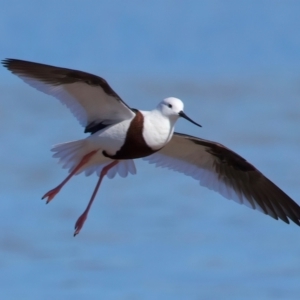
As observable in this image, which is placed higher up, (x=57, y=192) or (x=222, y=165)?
(x=222, y=165)

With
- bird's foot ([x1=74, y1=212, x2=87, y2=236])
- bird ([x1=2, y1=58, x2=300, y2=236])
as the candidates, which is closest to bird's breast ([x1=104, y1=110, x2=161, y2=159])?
bird ([x1=2, y1=58, x2=300, y2=236])

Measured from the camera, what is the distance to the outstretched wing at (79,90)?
1320 cm

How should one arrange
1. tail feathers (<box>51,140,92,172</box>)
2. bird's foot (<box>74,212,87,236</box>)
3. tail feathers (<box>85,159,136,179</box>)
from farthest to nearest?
tail feathers (<box>85,159,136,179</box>) < bird's foot (<box>74,212,87,236</box>) < tail feathers (<box>51,140,92,172</box>)

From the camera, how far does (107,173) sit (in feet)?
48.0

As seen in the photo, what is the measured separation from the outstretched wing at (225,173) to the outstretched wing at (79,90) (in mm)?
1288

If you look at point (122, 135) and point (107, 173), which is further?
point (107, 173)

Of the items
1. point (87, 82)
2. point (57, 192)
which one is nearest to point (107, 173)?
point (57, 192)

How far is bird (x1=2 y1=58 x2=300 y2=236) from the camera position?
43.4 ft

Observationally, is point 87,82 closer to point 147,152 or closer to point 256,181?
point 147,152

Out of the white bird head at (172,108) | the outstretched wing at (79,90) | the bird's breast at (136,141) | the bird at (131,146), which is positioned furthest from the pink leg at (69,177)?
the white bird head at (172,108)

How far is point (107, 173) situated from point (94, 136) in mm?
1136

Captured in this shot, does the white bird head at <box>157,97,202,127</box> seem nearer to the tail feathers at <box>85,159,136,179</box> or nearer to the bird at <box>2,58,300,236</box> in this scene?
the bird at <box>2,58,300,236</box>

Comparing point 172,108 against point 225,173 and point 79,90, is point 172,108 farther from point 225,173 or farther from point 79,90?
point 225,173

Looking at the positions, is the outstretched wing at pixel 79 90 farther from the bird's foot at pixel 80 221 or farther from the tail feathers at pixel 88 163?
the bird's foot at pixel 80 221
